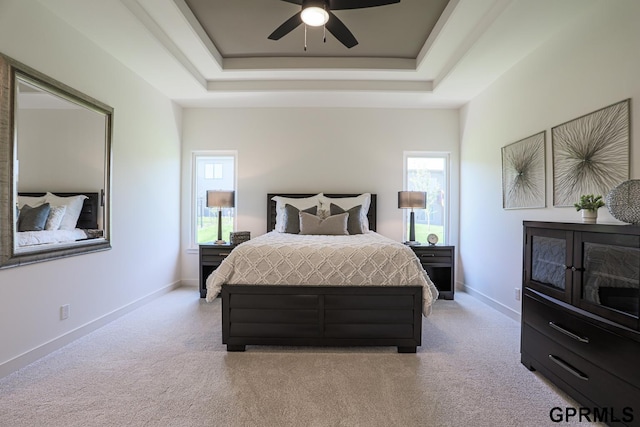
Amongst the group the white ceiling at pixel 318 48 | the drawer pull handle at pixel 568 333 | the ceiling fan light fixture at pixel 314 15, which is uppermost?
the white ceiling at pixel 318 48

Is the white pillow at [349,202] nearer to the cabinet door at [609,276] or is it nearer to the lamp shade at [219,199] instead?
the lamp shade at [219,199]

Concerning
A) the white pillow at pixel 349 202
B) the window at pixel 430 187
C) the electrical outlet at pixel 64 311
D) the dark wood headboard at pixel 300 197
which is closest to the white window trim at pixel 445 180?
the window at pixel 430 187

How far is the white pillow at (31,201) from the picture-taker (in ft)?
7.50

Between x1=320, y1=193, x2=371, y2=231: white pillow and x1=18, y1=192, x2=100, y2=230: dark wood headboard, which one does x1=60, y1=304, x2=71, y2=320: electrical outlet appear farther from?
x1=320, y1=193, x2=371, y2=231: white pillow

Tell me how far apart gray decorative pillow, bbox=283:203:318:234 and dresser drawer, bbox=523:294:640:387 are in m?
2.59

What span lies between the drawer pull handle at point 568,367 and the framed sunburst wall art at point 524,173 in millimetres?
1518

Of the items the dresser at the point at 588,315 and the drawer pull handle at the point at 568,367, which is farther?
the drawer pull handle at the point at 568,367

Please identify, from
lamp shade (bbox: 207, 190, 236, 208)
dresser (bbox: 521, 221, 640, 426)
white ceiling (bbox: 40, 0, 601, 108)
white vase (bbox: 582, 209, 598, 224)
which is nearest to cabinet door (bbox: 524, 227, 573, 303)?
dresser (bbox: 521, 221, 640, 426)

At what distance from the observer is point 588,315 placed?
1.82 metres

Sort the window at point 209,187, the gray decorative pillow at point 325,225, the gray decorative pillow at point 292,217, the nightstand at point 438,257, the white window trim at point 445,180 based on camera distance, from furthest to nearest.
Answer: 1. the window at point 209,187
2. the white window trim at point 445,180
3. the nightstand at point 438,257
4. the gray decorative pillow at point 292,217
5. the gray decorative pillow at point 325,225

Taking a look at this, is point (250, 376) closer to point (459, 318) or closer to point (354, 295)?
point (354, 295)

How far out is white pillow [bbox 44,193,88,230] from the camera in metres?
2.64

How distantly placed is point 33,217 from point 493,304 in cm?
468

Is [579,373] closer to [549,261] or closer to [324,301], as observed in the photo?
[549,261]
